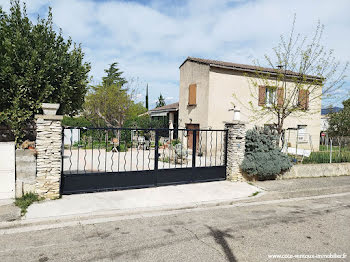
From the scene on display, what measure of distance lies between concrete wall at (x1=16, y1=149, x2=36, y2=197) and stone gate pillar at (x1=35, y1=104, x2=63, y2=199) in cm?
13

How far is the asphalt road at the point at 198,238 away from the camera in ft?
12.6

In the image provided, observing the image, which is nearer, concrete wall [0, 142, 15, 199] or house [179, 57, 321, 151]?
concrete wall [0, 142, 15, 199]

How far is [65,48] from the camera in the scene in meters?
9.43

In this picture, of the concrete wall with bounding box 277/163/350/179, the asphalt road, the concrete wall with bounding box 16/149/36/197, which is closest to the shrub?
the concrete wall with bounding box 277/163/350/179

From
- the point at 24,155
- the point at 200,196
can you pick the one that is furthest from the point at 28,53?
the point at 200,196

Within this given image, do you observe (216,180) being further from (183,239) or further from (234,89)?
(234,89)

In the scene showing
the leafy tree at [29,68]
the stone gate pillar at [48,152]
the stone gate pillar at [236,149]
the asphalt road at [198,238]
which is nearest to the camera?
the asphalt road at [198,238]

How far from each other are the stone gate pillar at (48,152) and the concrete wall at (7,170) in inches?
21.1

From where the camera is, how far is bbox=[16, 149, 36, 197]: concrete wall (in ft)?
19.4

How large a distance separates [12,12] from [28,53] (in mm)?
1633

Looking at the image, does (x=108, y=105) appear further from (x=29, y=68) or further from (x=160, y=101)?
(x=160, y=101)

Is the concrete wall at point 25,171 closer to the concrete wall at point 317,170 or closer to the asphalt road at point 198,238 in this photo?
the asphalt road at point 198,238

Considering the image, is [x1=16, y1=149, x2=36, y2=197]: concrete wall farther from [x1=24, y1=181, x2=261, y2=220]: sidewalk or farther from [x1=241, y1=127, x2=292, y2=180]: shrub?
[x1=241, y1=127, x2=292, y2=180]: shrub

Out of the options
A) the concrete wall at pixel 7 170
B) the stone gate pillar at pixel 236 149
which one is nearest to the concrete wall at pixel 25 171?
the concrete wall at pixel 7 170
